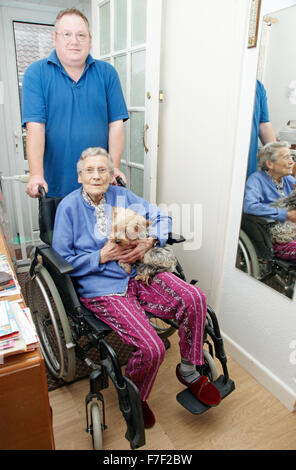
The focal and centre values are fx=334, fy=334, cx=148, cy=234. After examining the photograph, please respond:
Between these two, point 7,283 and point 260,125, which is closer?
point 7,283

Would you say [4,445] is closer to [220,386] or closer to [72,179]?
[220,386]

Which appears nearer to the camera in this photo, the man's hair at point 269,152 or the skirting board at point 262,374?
the man's hair at point 269,152

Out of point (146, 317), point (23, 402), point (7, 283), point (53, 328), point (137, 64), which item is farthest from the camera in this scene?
point (137, 64)

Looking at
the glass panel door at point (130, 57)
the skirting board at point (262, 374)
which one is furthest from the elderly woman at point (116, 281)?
the glass panel door at point (130, 57)

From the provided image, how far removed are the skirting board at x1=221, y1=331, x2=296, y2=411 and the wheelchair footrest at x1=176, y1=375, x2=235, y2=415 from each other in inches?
11.7

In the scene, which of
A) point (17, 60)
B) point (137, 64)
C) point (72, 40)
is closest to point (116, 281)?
point (72, 40)

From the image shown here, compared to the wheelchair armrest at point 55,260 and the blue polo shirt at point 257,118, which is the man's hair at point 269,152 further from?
the wheelchair armrest at point 55,260

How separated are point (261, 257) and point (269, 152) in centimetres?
51

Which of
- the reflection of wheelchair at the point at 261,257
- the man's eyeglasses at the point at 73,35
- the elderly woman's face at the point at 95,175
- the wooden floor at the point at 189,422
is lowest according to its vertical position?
the wooden floor at the point at 189,422

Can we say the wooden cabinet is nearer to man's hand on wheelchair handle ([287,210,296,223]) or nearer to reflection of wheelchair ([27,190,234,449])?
reflection of wheelchair ([27,190,234,449])

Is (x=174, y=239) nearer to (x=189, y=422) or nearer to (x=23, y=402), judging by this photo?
(x=189, y=422)

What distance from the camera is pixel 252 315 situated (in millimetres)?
1795

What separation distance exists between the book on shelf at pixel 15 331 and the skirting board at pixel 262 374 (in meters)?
1.28

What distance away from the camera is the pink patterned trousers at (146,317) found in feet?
4.31
